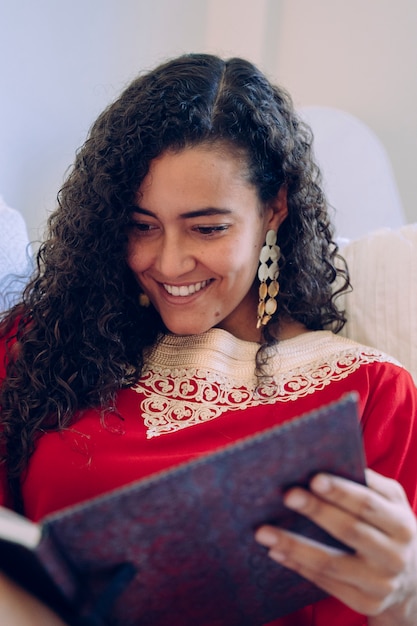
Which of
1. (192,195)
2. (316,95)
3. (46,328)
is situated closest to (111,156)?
(192,195)

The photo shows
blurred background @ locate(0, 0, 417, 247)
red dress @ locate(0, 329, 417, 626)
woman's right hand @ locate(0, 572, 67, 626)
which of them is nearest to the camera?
woman's right hand @ locate(0, 572, 67, 626)

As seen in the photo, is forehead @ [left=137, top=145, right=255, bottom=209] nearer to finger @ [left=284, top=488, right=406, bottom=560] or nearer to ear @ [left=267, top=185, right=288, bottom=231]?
ear @ [left=267, top=185, right=288, bottom=231]

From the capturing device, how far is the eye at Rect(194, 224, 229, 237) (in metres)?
1.06

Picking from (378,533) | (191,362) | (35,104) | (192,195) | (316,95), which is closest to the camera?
(378,533)

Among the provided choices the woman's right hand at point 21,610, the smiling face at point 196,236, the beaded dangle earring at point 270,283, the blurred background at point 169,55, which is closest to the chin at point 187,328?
the smiling face at point 196,236

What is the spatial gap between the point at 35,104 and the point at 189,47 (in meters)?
0.50

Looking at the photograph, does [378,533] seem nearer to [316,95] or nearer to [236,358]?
[236,358]

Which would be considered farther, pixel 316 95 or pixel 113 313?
pixel 316 95

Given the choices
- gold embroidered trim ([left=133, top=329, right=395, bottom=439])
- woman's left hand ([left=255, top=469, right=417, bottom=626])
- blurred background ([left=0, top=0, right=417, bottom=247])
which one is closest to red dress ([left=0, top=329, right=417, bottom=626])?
gold embroidered trim ([left=133, top=329, right=395, bottom=439])

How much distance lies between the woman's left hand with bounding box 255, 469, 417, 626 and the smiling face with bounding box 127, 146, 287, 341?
462 millimetres

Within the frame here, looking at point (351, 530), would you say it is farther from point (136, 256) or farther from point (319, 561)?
point (136, 256)

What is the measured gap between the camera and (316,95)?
6.32 ft

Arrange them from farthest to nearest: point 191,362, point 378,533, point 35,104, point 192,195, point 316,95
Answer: point 316,95 < point 35,104 < point 191,362 < point 192,195 < point 378,533

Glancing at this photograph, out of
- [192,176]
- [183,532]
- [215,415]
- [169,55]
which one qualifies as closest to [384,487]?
[183,532]
